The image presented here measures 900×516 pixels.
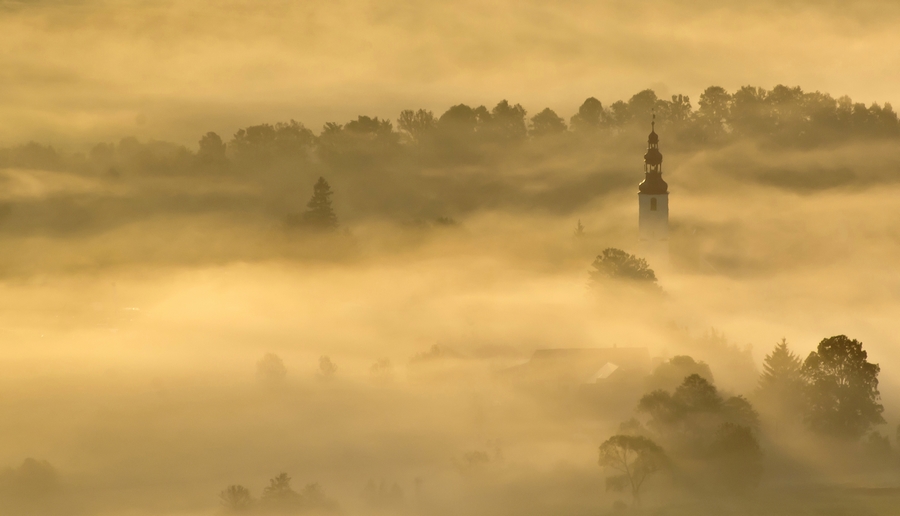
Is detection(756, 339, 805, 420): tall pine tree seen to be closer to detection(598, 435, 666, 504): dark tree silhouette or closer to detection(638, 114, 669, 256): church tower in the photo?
detection(598, 435, 666, 504): dark tree silhouette

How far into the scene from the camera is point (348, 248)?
7697 inches

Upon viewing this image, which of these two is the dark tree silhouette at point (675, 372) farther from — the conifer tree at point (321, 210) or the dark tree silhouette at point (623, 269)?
the conifer tree at point (321, 210)

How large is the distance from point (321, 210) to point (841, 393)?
92.6 metres

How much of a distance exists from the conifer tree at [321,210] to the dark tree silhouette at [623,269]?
56121 millimetres

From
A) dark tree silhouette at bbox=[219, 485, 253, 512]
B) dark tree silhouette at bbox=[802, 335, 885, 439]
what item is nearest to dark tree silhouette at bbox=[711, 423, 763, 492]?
dark tree silhouette at bbox=[802, 335, 885, 439]

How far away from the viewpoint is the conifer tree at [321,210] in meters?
193

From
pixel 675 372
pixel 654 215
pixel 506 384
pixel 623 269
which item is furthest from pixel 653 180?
pixel 675 372

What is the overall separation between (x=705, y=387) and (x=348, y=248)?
9164cm

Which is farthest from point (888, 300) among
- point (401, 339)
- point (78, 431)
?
point (78, 431)

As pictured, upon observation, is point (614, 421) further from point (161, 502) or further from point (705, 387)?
point (161, 502)

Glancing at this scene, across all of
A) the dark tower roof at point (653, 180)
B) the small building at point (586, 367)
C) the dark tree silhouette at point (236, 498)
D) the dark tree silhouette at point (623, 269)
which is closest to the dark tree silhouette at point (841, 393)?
the small building at point (586, 367)

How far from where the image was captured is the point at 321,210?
7662 inches

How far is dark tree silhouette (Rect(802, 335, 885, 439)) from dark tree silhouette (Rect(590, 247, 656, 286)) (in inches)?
1118

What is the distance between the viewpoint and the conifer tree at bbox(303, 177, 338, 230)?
193 meters
